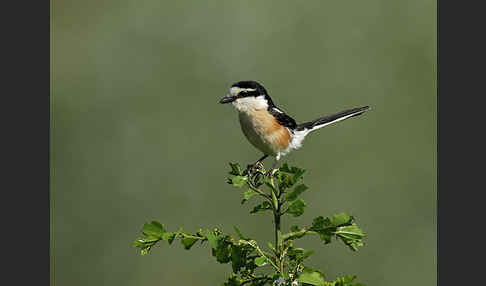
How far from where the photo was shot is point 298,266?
225 centimetres

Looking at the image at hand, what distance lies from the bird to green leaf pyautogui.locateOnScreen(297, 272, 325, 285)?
1219mm

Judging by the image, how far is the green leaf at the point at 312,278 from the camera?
2.13m

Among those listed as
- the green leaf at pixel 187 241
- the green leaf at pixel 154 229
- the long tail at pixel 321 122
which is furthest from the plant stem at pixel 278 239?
the long tail at pixel 321 122

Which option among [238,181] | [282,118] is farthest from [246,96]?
[238,181]

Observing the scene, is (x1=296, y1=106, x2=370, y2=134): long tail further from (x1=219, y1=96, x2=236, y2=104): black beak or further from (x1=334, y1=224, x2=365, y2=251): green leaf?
(x1=334, y1=224, x2=365, y2=251): green leaf

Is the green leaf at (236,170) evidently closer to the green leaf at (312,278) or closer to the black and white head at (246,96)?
the green leaf at (312,278)

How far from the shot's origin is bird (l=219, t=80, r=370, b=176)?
341cm

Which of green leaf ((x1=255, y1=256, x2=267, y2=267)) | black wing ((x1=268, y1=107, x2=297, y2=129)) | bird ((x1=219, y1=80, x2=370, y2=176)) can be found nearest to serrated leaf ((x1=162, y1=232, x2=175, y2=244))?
green leaf ((x1=255, y1=256, x2=267, y2=267))

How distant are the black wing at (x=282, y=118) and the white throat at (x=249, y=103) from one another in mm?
185
